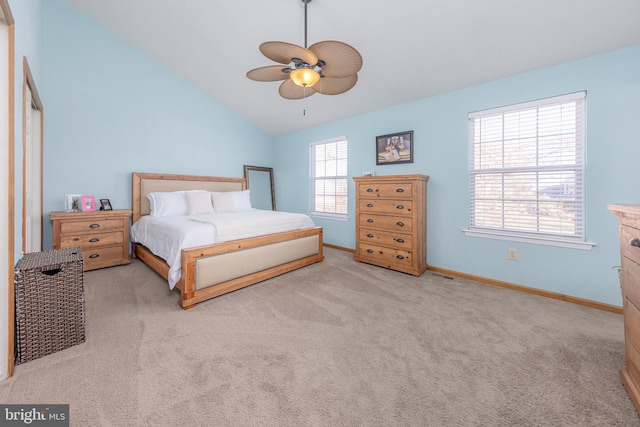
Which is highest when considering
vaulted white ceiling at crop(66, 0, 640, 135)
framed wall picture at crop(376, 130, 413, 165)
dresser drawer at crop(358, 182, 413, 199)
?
vaulted white ceiling at crop(66, 0, 640, 135)

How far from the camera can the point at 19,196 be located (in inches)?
67.8

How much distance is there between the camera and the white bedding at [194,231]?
2381 millimetres

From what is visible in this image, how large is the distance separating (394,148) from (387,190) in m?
0.75

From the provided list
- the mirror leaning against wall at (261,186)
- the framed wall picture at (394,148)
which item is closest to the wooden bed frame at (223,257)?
the mirror leaning against wall at (261,186)

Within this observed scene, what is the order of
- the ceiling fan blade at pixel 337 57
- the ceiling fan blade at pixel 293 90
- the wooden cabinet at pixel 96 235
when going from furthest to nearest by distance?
the wooden cabinet at pixel 96 235 → the ceiling fan blade at pixel 293 90 → the ceiling fan blade at pixel 337 57

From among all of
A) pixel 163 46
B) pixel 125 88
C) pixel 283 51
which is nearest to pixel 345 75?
pixel 283 51

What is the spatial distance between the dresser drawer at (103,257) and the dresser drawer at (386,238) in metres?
3.21

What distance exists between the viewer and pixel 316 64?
6.09 ft

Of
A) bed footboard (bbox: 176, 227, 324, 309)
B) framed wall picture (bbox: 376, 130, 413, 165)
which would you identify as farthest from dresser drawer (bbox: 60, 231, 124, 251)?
framed wall picture (bbox: 376, 130, 413, 165)

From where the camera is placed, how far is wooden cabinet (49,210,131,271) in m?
3.01

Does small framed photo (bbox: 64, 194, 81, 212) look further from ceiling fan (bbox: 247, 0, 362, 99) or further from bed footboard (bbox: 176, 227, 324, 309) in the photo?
ceiling fan (bbox: 247, 0, 362, 99)

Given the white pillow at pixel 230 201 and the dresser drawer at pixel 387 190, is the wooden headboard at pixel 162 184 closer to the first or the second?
the white pillow at pixel 230 201

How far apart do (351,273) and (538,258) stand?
6.34 feet

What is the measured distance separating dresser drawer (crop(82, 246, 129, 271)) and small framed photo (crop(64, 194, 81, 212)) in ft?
1.97
